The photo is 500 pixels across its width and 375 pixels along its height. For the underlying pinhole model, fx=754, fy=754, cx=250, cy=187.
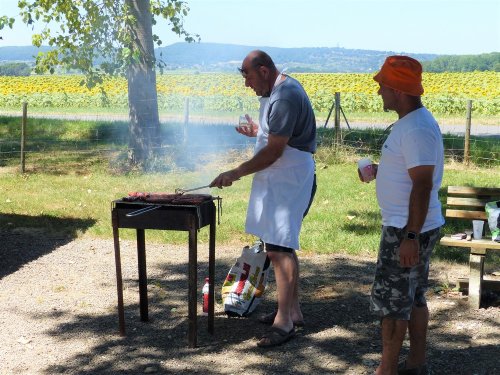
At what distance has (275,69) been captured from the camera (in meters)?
5.28

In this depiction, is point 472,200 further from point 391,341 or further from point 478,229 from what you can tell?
point 391,341

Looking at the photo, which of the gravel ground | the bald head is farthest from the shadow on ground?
the bald head

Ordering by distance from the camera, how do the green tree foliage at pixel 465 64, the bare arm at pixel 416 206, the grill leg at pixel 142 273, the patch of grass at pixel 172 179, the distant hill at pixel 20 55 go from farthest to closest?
the green tree foliage at pixel 465 64, the distant hill at pixel 20 55, the patch of grass at pixel 172 179, the grill leg at pixel 142 273, the bare arm at pixel 416 206

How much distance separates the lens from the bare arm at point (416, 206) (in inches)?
156

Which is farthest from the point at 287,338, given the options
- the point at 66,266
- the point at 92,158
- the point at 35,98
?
the point at 35,98

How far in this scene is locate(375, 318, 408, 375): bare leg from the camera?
4.28m

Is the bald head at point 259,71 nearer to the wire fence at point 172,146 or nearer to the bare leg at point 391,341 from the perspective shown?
the bare leg at point 391,341

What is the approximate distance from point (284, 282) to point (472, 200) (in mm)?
2106

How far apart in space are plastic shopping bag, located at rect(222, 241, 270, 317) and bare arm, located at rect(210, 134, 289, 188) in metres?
0.91

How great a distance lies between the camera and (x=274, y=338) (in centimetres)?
534

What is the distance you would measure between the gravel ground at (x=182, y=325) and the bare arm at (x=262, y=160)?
1.22 m

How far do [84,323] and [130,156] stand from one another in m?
8.07

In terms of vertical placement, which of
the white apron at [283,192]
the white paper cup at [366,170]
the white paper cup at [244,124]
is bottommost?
the white apron at [283,192]

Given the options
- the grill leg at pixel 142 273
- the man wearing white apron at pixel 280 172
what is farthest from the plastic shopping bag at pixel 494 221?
the grill leg at pixel 142 273
